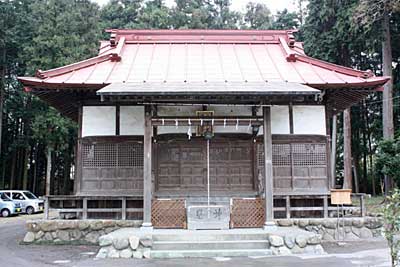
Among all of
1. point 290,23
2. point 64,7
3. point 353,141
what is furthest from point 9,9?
point 353,141

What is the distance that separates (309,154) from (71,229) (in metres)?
7.41

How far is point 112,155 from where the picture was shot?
38.7ft

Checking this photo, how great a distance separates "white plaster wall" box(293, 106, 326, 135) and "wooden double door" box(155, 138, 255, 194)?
1.63 meters

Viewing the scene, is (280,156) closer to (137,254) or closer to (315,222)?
(315,222)

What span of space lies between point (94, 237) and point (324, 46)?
56.4ft

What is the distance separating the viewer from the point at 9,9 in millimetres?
24344

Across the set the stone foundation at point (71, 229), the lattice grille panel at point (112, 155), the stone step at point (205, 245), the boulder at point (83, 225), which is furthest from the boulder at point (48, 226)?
the stone step at point (205, 245)

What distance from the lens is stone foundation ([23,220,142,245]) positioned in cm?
1070

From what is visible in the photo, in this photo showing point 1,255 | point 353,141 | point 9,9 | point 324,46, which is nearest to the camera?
point 1,255

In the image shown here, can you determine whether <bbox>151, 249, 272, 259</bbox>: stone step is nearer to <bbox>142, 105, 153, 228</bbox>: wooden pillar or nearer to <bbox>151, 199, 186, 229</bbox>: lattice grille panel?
<bbox>142, 105, 153, 228</bbox>: wooden pillar

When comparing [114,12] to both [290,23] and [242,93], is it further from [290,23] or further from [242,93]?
[242,93]

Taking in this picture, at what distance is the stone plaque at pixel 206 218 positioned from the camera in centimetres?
991

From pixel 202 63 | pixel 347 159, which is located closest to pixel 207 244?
pixel 202 63

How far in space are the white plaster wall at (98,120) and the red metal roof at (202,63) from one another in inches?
40.0
